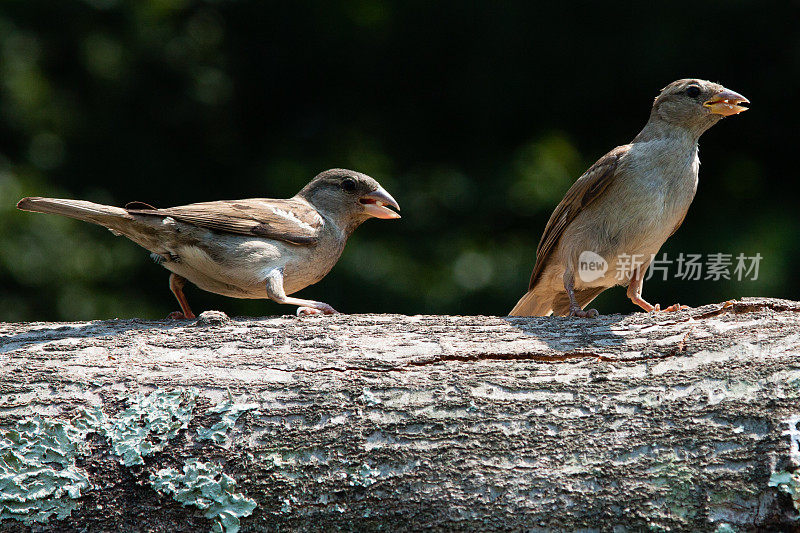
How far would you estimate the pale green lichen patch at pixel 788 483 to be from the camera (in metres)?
2.59

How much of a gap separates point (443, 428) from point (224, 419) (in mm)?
715

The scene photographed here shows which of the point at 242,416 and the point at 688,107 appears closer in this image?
the point at 242,416

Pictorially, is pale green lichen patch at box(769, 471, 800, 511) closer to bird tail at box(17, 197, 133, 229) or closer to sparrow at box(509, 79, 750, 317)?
sparrow at box(509, 79, 750, 317)

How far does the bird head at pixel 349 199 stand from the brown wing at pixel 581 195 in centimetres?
94

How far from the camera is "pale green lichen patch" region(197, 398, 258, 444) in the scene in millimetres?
2887

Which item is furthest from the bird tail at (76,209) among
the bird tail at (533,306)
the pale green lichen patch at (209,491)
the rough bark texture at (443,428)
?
the bird tail at (533,306)

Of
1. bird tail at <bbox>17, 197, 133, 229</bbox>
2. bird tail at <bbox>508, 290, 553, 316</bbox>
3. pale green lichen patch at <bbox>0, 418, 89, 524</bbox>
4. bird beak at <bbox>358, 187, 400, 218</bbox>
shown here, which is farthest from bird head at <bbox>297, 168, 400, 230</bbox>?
pale green lichen patch at <bbox>0, 418, 89, 524</bbox>

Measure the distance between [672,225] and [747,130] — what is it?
362cm

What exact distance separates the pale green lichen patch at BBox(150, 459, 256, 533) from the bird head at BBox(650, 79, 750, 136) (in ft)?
10.8

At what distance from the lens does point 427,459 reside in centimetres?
279

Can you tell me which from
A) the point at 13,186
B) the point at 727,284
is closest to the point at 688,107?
the point at 727,284

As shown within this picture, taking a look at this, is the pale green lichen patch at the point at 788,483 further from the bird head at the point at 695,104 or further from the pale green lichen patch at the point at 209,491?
the bird head at the point at 695,104

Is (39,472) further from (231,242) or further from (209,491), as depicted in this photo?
(231,242)

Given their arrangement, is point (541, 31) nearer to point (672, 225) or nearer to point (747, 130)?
point (747, 130)
